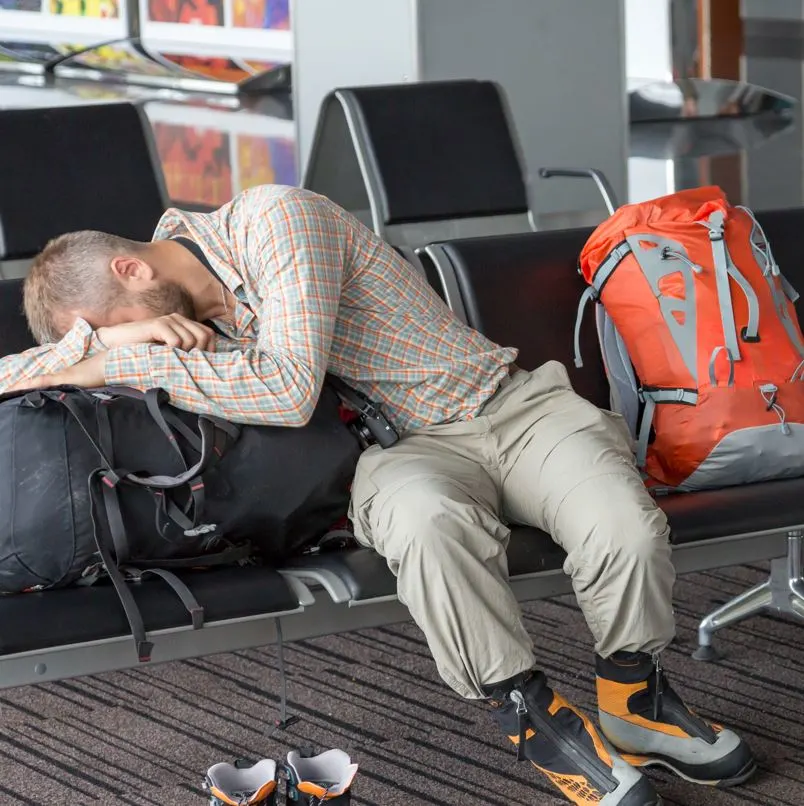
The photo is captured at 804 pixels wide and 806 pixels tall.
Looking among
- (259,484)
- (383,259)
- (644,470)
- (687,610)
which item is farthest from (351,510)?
(687,610)

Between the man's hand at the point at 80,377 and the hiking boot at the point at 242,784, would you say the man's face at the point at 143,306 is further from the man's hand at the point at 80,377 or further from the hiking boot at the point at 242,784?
the hiking boot at the point at 242,784

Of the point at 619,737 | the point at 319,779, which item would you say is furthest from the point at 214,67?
the point at 319,779

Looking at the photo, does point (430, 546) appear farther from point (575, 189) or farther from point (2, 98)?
point (2, 98)

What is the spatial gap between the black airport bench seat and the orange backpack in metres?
0.09

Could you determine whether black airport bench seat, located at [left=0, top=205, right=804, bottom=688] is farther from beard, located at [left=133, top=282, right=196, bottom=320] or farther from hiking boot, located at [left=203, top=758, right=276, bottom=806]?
beard, located at [left=133, top=282, right=196, bottom=320]

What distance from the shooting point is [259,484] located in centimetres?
214

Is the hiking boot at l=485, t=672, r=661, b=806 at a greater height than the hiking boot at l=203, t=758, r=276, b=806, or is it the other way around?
the hiking boot at l=203, t=758, r=276, b=806

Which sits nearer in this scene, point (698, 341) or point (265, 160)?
point (698, 341)

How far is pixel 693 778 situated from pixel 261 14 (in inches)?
355

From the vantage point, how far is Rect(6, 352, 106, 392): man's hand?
213cm

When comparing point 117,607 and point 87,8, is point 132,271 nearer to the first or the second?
point 117,607

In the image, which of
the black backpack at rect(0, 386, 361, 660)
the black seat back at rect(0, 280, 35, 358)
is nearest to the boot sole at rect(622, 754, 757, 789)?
the black backpack at rect(0, 386, 361, 660)

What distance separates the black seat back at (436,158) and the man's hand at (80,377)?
1083mm

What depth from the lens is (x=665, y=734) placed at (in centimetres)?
223
